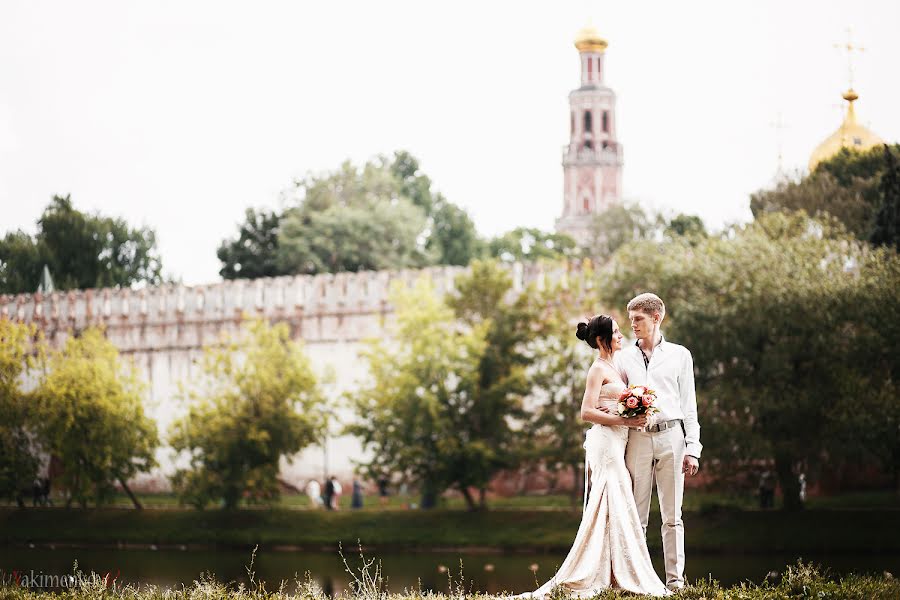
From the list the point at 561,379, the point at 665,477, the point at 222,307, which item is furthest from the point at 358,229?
the point at 665,477

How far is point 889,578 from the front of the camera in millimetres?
10133

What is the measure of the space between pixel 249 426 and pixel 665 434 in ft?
65.8

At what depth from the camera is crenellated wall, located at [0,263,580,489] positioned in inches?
1294

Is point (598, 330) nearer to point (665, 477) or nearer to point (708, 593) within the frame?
point (665, 477)

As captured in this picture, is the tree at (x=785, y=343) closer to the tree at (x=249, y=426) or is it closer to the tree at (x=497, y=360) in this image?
the tree at (x=497, y=360)

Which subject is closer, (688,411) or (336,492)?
(688,411)

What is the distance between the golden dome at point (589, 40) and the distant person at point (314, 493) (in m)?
37.5

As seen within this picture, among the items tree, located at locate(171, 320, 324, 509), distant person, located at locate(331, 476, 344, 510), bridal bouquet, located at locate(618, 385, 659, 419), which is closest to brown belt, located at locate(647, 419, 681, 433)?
bridal bouquet, located at locate(618, 385, 659, 419)

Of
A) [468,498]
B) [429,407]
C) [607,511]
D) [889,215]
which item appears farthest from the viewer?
[889,215]

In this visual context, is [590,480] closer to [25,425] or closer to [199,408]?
[199,408]

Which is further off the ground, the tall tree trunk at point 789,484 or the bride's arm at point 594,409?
the bride's arm at point 594,409

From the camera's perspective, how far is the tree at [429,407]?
26641 millimetres

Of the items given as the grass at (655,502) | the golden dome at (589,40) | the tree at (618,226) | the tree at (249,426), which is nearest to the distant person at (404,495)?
the grass at (655,502)

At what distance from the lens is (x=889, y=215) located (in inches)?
1097
